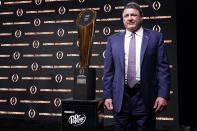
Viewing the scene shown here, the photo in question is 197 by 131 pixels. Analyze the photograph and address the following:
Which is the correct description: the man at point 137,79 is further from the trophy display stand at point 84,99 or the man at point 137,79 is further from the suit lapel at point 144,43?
the trophy display stand at point 84,99

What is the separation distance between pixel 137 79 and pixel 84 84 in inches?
28.9

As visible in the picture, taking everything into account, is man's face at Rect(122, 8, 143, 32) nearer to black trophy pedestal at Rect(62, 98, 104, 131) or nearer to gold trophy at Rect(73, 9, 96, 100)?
gold trophy at Rect(73, 9, 96, 100)

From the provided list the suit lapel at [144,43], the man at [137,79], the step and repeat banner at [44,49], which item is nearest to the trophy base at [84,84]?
the man at [137,79]

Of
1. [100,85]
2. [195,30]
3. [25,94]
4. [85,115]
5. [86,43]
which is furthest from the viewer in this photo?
[25,94]

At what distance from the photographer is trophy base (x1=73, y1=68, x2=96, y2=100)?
7.47 ft

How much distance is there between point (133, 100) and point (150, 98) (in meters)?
0.12

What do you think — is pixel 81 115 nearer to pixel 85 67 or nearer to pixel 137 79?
pixel 85 67

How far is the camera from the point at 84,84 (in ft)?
7.52

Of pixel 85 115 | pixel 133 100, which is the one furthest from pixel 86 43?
pixel 133 100

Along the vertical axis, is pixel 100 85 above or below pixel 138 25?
below

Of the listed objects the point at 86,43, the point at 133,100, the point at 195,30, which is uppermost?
the point at 195,30

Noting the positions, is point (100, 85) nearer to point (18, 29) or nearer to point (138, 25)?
point (18, 29)

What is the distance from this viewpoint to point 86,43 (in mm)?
2350

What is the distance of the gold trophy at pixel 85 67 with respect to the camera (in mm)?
2289
